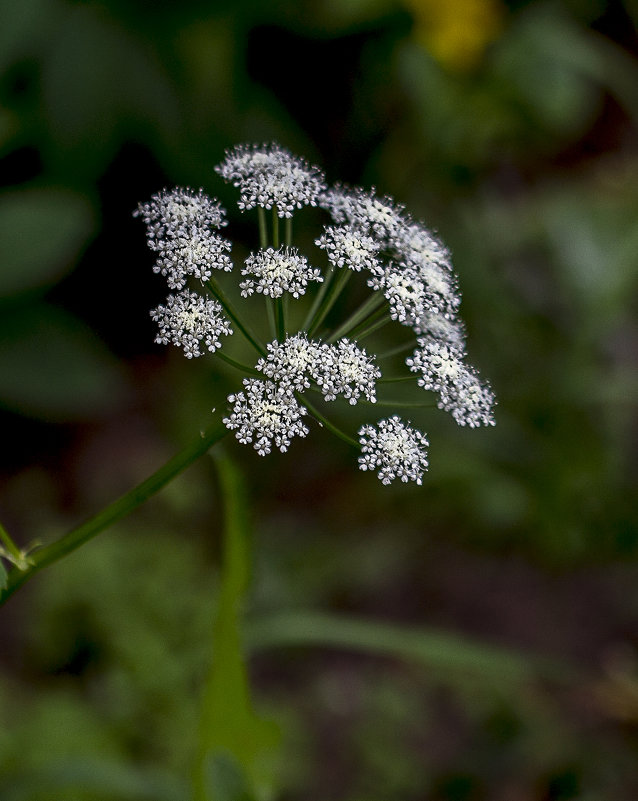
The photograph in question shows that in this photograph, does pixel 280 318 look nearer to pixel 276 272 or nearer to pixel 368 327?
pixel 276 272

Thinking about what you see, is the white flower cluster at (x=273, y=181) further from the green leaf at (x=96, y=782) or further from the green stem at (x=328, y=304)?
the green leaf at (x=96, y=782)

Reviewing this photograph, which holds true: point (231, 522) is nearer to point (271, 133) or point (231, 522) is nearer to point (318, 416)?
point (318, 416)

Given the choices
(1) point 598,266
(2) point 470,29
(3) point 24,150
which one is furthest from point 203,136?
(1) point 598,266

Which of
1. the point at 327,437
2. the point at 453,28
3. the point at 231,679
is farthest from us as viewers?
the point at 453,28

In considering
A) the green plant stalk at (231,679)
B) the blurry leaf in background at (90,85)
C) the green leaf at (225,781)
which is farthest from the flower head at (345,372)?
the blurry leaf in background at (90,85)

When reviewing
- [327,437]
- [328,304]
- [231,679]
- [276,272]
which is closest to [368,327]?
[328,304]
